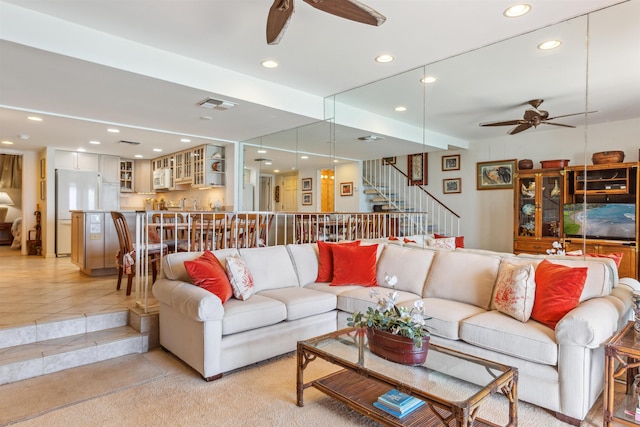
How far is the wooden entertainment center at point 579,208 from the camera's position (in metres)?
2.50

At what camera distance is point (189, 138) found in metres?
6.41

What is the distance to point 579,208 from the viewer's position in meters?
2.77

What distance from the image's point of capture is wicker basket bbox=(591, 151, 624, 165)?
255 centimetres

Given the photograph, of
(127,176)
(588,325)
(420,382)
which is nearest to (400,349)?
(420,382)

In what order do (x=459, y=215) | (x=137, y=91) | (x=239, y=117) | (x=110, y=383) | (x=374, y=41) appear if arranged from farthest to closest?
(x=239, y=117)
(x=137, y=91)
(x=459, y=215)
(x=374, y=41)
(x=110, y=383)

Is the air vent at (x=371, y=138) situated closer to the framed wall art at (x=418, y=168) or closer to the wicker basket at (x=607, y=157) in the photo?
the framed wall art at (x=418, y=168)

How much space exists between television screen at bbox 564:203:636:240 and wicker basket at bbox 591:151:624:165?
315 mm

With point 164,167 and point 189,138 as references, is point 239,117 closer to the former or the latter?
point 189,138

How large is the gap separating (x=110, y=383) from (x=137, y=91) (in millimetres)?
2910

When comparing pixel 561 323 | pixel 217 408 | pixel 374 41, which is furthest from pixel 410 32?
pixel 217 408

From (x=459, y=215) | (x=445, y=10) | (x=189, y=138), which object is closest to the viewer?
(x=445, y=10)

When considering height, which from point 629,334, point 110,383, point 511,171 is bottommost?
A: point 110,383

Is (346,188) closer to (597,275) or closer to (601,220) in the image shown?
(601,220)

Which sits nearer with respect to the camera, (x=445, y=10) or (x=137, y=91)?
(x=445, y=10)
